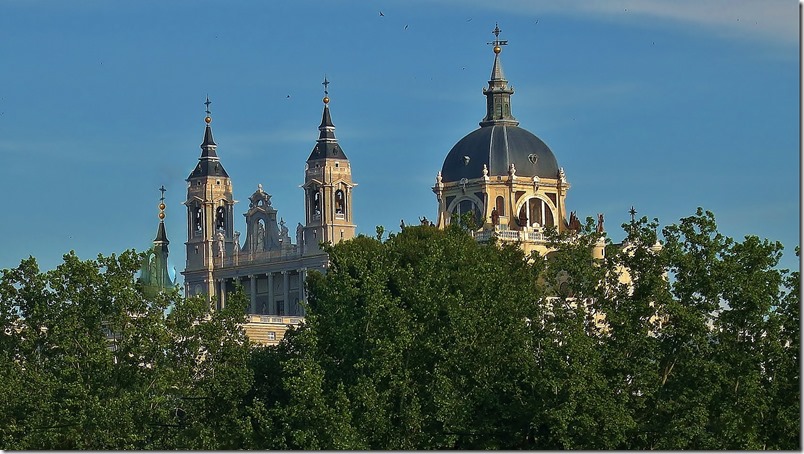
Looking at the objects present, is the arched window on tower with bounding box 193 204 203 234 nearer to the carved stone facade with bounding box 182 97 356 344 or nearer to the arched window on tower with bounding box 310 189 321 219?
the carved stone facade with bounding box 182 97 356 344

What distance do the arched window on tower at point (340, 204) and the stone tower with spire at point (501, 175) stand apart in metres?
5.77

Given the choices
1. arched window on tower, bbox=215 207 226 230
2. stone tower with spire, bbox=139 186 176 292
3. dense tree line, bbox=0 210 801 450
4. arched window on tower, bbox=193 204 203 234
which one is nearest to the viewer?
dense tree line, bbox=0 210 801 450

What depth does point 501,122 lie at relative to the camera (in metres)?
155

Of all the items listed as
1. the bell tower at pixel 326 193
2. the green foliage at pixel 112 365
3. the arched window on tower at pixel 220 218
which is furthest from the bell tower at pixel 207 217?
the green foliage at pixel 112 365

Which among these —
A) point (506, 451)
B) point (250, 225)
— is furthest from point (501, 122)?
point (506, 451)

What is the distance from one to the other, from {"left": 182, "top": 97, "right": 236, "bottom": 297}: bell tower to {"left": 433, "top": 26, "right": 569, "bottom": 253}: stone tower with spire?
576 inches

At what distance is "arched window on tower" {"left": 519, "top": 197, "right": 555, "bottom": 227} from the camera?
154 meters

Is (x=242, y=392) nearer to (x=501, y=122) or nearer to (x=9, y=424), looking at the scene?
(x=9, y=424)

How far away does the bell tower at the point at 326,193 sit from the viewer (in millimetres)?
151000

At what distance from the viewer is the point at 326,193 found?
151250 millimetres

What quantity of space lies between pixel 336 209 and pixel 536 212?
12483 mm

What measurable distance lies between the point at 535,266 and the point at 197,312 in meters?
11.4

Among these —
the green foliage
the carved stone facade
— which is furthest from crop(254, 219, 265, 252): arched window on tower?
the green foliage

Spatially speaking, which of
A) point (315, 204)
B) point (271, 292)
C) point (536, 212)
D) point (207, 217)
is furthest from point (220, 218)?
point (536, 212)
